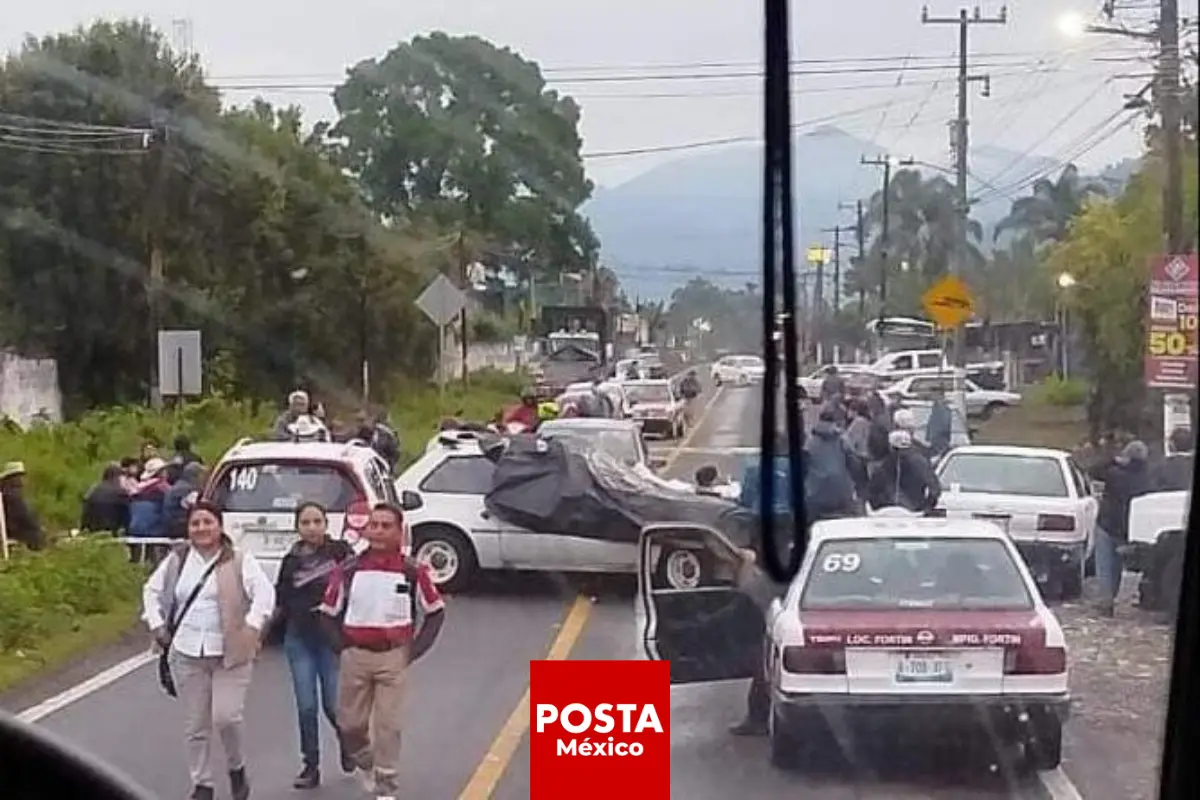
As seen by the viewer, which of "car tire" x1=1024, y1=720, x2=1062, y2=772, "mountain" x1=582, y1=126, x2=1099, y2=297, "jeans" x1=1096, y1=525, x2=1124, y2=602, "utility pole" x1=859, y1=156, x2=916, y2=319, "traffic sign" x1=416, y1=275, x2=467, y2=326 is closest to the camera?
"mountain" x1=582, y1=126, x2=1099, y2=297

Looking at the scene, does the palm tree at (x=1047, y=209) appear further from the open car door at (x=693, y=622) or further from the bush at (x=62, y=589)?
the bush at (x=62, y=589)

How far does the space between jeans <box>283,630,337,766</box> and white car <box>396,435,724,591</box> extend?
28cm

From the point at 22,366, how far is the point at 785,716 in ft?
5.81

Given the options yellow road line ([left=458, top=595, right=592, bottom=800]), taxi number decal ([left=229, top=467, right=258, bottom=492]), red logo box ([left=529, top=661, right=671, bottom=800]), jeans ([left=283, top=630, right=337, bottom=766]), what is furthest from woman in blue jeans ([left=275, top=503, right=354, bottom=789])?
red logo box ([left=529, top=661, right=671, bottom=800])

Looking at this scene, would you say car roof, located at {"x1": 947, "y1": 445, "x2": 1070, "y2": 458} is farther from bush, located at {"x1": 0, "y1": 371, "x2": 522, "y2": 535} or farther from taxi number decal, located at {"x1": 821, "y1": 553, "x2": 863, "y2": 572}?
bush, located at {"x1": 0, "y1": 371, "x2": 522, "y2": 535}

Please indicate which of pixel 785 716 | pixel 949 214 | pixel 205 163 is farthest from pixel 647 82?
pixel 785 716

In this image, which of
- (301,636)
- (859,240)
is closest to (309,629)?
(301,636)

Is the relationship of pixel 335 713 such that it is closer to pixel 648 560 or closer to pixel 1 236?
pixel 648 560

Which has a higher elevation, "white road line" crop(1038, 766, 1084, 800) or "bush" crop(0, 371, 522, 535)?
"bush" crop(0, 371, 522, 535)

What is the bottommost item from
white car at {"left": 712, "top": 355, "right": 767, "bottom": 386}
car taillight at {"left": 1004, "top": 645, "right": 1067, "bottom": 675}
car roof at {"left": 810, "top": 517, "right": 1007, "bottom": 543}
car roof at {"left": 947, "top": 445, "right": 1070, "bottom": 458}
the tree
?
car taillight at {"left": 1004, "top": 645, "right": 1067, "bottom": 675}

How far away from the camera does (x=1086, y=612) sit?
146 inches

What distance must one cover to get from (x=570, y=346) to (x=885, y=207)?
727mm

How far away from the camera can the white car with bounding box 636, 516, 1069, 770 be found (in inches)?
148

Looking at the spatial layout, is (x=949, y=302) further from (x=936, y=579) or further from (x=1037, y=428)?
(x=936, y=579)
